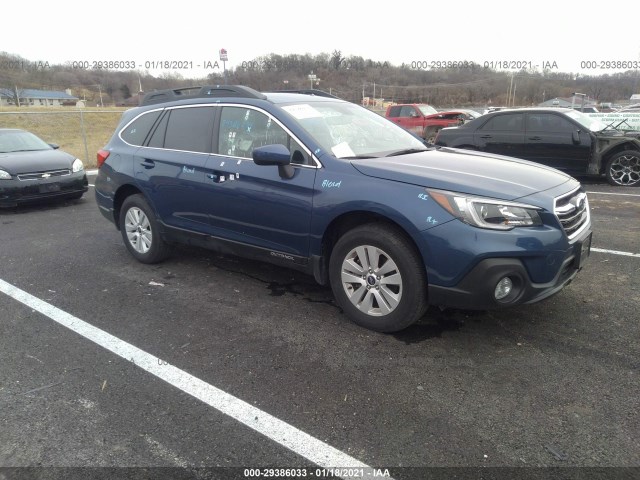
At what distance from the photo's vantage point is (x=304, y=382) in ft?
9.56

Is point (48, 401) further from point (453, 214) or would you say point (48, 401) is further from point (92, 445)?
point (453, 214)

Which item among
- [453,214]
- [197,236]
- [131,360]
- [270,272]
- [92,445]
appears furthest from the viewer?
[270,272]

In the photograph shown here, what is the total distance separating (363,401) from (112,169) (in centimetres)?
401

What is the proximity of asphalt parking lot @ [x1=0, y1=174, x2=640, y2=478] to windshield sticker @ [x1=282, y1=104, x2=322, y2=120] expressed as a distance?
156 cm

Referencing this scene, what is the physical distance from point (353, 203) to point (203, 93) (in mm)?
2237

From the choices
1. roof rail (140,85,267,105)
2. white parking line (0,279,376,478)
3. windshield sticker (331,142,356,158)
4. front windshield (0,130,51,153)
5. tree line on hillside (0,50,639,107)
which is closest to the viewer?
white parking line (0,279,376,478)

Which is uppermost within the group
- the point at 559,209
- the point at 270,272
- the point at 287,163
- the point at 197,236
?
the point at 287,163

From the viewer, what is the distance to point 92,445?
240 centimetres

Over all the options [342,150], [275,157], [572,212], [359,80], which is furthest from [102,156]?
[359,80]

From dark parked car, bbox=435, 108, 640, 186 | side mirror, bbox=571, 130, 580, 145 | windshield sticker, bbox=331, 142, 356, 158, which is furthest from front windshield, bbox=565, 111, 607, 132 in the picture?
windshield sticker, bbox=331, 142, 356, 158

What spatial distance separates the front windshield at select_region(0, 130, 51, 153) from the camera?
8805 mm

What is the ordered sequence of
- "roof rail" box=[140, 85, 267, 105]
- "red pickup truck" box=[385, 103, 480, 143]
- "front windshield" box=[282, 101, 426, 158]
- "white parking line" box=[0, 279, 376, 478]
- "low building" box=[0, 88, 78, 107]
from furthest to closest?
"low building" box=[0, 88, 78, 107] → "red pickup truck" box=[385, 103, 480, 143] → "roof rail" box=[140, 85, 267, 105] → "front windshield" box=[282, 101, 426, 158] → "white parking line" box=[0, 279, 376, 478]

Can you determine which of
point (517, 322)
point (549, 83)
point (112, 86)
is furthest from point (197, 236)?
point (549, 83)

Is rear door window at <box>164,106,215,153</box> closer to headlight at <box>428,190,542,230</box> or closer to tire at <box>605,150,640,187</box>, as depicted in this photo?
headlight at <box>428,190,542,230</box>
